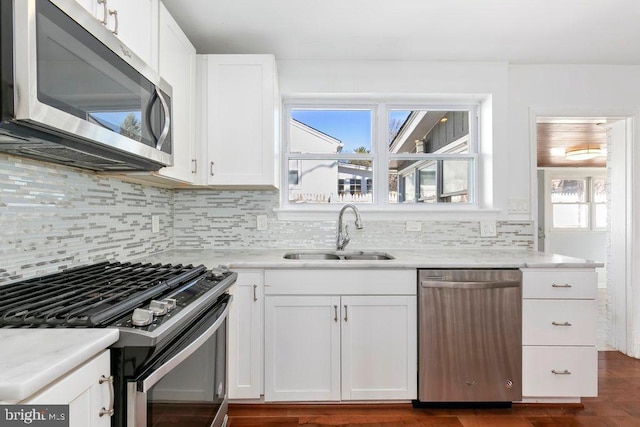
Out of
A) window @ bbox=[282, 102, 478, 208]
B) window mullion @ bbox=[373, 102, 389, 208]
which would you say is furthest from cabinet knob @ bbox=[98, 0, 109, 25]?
window mullion @ bbox=[373, 102, 389, 208]

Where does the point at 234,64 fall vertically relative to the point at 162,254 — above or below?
above

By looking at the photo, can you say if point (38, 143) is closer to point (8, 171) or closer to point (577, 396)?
point (8, 171)

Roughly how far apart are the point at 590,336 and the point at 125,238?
271 cm

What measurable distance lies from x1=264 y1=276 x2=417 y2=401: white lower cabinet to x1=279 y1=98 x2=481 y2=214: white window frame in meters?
0.85

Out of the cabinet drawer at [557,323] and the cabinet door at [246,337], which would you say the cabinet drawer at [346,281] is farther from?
the cabinet drawer at [557,323]

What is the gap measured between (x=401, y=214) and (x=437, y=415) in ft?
4.29

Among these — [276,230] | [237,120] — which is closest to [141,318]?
[237,120]

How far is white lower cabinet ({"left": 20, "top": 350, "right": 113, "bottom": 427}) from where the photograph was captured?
2.07ft

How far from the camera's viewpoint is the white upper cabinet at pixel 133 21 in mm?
1198

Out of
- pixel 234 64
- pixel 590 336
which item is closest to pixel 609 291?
pixel 590 336

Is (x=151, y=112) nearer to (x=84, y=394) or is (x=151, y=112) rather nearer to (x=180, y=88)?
(x=180, y=88)

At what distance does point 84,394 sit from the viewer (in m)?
0.72

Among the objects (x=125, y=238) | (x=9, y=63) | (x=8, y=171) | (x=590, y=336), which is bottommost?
(x=590, y=336)

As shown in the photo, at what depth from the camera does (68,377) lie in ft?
2.19
